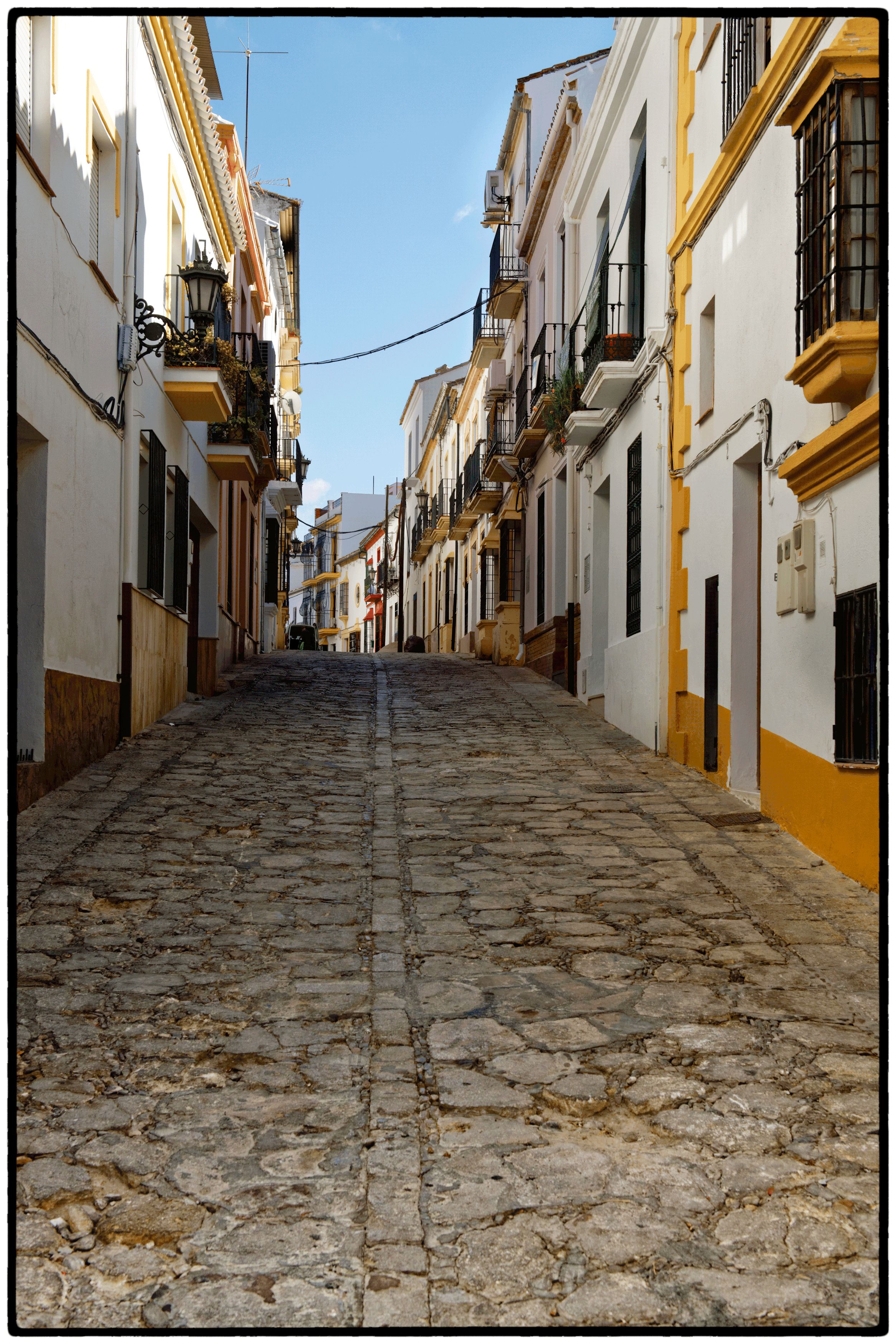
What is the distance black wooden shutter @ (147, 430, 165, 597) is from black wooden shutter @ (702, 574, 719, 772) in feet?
17.4

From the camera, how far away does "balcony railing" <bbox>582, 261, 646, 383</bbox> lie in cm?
1308

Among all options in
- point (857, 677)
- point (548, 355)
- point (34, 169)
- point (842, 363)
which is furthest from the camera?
point (548, 355)

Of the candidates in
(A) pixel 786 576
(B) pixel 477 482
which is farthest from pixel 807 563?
(B) pixel 477 482

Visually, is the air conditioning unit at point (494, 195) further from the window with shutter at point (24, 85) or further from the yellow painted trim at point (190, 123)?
the window with shutter at point (24, 85)

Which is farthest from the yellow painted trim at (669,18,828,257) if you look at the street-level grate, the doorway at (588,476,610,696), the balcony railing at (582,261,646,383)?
the street-level grate

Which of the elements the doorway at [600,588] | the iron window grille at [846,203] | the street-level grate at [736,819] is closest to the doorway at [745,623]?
the street-level grate at [736,819]

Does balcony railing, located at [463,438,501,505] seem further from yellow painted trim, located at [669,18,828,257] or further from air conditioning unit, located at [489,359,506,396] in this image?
yellow painted trim, located at [669,18,828,257]

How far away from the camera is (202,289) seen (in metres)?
12.6

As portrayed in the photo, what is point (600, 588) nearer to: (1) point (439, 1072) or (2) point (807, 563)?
(2) point (807, 563)

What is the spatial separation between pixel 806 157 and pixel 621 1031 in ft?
16.4

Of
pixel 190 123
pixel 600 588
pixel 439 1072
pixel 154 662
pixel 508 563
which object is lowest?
pixel 439 1072

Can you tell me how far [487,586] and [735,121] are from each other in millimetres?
17828

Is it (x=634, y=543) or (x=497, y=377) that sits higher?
(x=497, y=377)

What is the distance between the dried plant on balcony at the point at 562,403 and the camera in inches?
607
